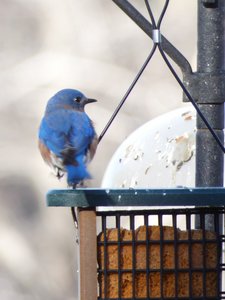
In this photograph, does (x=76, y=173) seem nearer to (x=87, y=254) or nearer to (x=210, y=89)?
(x=87, y=254)

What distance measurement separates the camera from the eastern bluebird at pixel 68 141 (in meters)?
4.24

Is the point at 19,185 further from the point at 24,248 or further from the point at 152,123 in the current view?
the point at 152,123

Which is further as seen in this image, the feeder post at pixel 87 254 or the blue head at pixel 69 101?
the blue head at pixel 69 101

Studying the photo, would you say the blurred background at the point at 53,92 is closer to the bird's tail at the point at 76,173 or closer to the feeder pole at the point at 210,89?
the feeder pole at the point at 210,89

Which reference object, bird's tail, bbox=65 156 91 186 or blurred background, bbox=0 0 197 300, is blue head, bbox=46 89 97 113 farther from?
blurred background, bbox=0 0 197 300

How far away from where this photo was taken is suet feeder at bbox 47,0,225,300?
156 inches

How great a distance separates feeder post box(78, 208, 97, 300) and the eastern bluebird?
0.74 ft

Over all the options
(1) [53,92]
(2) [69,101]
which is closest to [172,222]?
(2) [69,101]

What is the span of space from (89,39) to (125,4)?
4000 mm

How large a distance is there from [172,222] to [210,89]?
55cm

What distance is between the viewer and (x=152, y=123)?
497 cm

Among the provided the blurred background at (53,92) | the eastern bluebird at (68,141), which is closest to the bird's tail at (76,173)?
the eastern bluebird at (68,141)

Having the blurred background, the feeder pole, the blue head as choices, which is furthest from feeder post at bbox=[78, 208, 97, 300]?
the blurred background

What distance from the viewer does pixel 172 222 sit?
13.9 feet
